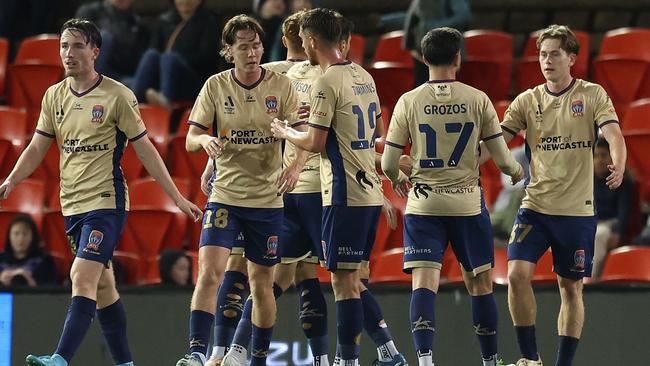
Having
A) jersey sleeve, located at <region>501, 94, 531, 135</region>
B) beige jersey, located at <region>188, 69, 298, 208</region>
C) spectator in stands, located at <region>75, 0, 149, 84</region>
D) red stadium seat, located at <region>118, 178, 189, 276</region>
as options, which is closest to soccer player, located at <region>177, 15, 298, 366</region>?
beige jersey, located at <region>188, 69, 298, 208</region>

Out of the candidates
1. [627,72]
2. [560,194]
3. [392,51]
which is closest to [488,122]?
[560,194]

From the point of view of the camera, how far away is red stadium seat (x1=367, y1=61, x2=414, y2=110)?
14.4 meters

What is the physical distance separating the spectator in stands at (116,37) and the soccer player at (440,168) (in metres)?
5.68

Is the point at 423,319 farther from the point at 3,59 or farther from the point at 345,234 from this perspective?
the point at 3,59

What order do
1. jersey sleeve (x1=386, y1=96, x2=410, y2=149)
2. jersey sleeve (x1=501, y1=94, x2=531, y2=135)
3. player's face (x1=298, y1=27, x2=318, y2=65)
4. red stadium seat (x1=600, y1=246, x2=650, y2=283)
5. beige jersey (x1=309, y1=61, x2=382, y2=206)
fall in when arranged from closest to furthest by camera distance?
1. beige jersey (x1=309, y1=61, x2=382, y2=206)
2. player's face (x1=298, y1=27, x2=318, y2=65)
3. jersey sleeve (x1=386, y1=96, x2=410, y2=149)
4. jersey sleeve (x1=501, y1=94, x2=531, y2=135)
5. red stadium seat (x1=600, y1=246, x2=650, y2=283)

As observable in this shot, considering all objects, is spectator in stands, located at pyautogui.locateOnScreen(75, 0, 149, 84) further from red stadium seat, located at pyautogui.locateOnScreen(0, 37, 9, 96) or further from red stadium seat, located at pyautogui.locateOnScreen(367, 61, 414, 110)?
red stadium seat, located at pyautogui.locateOnScreen(367, 61, 414, 110)

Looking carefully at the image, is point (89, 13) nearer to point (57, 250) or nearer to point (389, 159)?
point (57, 250)

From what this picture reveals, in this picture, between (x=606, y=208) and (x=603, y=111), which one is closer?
(x=603, y=111)

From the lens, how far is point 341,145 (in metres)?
9.28

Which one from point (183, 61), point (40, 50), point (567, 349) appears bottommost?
point (567, 349)

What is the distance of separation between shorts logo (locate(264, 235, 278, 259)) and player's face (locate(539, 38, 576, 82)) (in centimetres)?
198

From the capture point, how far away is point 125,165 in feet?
45.3

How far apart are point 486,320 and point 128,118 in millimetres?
2430

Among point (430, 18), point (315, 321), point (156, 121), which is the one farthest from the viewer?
point (156, 121)
